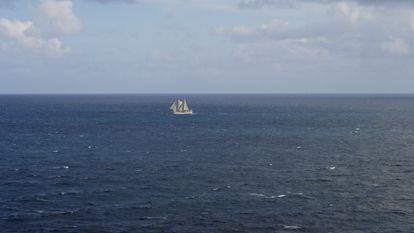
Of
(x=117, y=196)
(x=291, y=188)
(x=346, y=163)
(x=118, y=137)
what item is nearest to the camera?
(x=117, y=196)

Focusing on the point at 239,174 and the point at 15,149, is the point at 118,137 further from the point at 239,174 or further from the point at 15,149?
the point at 239,174

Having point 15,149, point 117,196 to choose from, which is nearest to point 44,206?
point 117,196

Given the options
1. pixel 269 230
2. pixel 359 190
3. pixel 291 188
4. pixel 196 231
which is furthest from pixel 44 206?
pixel 359 190

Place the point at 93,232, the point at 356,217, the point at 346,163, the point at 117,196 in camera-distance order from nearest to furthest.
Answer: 1. the point at 93,232
2. the point at 356,217
3. the point at 117,196
4. the point at 346,163

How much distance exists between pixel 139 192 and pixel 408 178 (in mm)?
60890

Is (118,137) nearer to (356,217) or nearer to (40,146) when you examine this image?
(40,146)

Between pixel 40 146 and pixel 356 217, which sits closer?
pixel 356 217

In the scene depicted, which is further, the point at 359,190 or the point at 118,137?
the point at 118,137

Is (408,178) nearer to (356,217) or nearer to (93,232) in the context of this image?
(356,217)

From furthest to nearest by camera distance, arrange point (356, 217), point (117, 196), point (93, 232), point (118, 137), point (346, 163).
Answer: point (118, 137)
point (346, 163)
point (117, 196)
point (356, 217)
point (93, 232)

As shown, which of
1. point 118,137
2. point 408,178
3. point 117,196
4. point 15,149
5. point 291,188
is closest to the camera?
point 117,196

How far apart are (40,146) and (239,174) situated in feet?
253

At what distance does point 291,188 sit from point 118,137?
336ft

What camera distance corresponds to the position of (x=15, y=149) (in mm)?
160125
